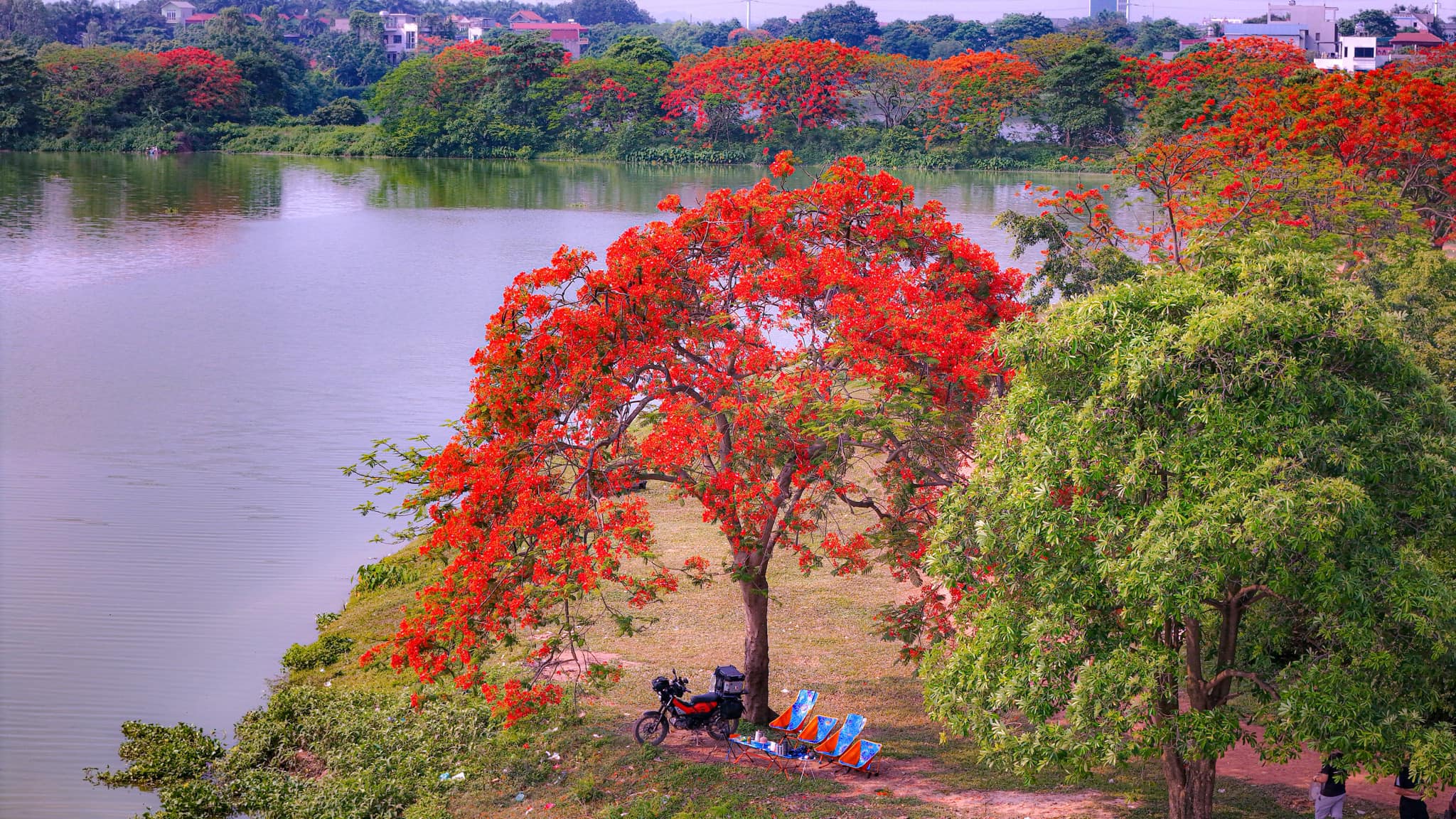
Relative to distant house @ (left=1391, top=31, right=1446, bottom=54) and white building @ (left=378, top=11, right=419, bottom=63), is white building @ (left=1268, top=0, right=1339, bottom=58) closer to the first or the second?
distant house @ (left=1391, top=31, right=1446, bottom=54)

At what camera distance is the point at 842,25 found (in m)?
102

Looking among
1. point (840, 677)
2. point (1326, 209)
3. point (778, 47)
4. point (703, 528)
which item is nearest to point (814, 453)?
point (840, 677)

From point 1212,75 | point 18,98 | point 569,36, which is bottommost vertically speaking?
point 1212,75

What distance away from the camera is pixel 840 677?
508 inches

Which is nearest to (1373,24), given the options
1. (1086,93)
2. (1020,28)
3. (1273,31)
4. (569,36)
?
(1273,31)

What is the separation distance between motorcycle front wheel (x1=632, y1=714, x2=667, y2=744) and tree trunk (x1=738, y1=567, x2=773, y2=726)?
2.75 feet

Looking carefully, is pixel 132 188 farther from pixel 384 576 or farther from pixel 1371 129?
pixel 1371 129

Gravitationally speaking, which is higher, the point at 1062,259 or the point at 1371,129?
the point at 1371,129

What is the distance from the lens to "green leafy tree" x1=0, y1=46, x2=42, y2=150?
58906 mm

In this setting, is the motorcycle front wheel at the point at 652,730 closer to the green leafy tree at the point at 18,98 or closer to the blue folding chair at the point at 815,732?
the blue folding chair at the point at 815,732

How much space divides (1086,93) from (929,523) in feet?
155

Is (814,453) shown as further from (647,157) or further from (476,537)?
(647,157)

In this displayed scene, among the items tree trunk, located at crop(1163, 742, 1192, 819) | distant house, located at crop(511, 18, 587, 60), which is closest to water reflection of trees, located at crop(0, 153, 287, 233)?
tree trunk, located at crop(1163, 742, 1192, 819)

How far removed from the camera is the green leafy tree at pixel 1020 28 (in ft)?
325
